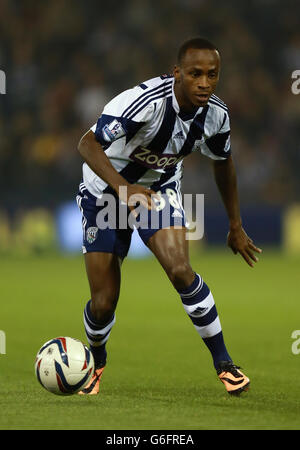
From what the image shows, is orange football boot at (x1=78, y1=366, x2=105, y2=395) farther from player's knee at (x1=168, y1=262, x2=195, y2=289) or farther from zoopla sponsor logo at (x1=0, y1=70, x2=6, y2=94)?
zoopla sponsor logo at (x1=0, y1=70, x2=6, y2=94)

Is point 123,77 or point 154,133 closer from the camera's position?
point 154,133

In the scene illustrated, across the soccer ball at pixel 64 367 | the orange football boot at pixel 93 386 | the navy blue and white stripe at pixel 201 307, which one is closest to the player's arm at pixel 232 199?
the navy blue and white stripe at pixel 201 307

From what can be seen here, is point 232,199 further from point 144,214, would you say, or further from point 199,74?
point 199,74

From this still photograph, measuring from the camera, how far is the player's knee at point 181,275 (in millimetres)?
5211

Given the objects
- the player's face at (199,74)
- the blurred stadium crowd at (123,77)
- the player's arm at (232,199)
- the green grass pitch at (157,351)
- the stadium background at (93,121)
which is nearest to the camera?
the green grass pitch at (157,351)

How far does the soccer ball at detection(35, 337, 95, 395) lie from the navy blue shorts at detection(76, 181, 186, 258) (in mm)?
757

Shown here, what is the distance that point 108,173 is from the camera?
5.19m

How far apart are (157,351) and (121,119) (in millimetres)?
2686

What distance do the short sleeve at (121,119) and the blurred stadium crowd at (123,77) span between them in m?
11.6

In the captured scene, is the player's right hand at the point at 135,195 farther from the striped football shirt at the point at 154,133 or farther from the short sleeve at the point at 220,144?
the short sleeve at the point at 220,144

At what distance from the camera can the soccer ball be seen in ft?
16.4

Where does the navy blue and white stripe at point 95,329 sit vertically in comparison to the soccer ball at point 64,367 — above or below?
above

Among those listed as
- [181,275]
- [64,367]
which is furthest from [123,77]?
[64,367]

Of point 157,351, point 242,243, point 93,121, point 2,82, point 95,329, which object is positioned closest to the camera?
point 95,329
